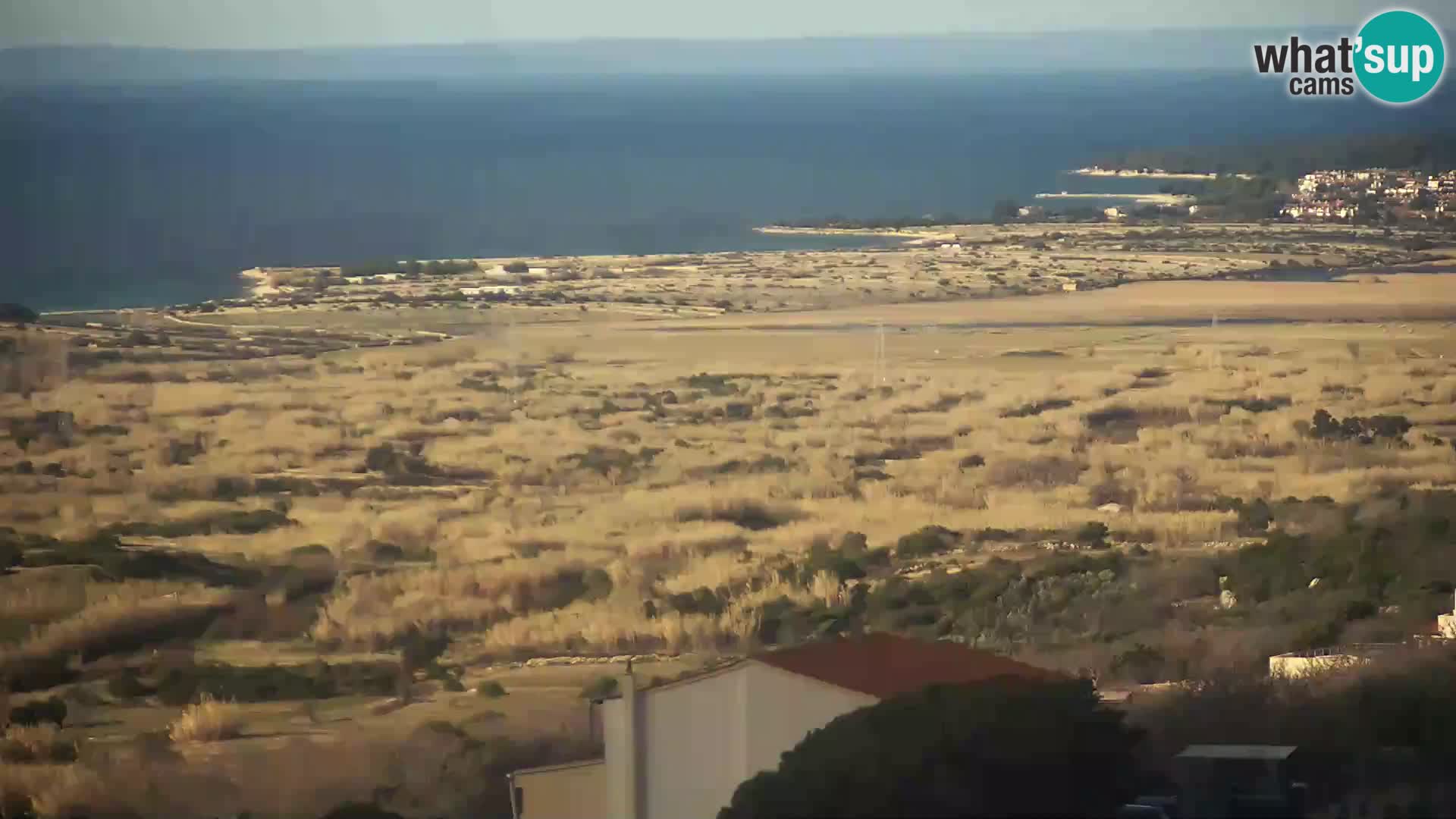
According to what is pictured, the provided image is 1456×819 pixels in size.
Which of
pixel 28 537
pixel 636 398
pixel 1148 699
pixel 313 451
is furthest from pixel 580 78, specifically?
pixel 1148 699

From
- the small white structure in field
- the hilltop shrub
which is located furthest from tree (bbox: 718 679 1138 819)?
the hilltop shrub

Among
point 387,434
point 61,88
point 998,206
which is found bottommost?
point 387,434

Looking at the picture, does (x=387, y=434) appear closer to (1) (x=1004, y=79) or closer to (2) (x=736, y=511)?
(2) (x=736, y=511)

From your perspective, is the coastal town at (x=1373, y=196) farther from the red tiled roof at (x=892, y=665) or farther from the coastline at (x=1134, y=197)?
the red tiled roof at (x=892, y=665)

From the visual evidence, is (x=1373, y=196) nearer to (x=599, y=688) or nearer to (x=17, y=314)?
(x=599, y=688)

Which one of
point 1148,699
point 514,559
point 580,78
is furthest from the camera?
point 580,78

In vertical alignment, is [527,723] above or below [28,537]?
below

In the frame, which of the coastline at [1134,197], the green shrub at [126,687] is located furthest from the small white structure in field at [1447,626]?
the green shrub at [126,687]

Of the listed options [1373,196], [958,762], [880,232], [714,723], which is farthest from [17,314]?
[1373,196]
